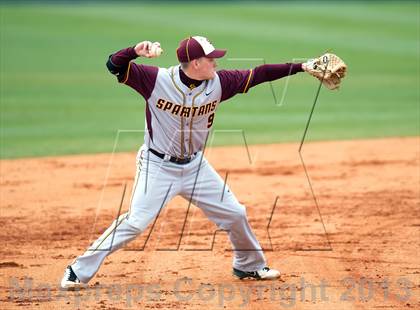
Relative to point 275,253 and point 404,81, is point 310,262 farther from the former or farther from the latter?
point 404,81

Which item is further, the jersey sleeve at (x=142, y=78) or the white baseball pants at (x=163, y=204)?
the white baseball pants at (x=163, y=204)

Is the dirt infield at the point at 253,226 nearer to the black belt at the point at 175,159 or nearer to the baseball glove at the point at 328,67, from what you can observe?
the black belt at the point at 175,159

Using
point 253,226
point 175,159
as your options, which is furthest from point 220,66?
point 175,159

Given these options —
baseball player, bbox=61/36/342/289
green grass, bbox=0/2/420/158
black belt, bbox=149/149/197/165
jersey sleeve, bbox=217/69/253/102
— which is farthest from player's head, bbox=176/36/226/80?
green grass, bbox=0/2/420/158

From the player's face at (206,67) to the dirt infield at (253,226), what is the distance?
1.62 metres

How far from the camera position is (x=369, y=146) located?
38.9 feet

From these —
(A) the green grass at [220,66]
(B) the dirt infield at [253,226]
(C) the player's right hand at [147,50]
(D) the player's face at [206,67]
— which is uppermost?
(C) the player's right hand at [147,50]

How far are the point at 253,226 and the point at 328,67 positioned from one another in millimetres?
2505

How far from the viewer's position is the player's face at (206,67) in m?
6.22

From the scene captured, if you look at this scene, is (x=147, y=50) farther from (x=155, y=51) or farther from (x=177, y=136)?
(x=177, y=136)

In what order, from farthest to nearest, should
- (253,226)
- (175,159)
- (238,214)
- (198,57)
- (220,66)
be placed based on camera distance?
(220,66) → (253,226) → (238,214) → (175,159) → (198,57)

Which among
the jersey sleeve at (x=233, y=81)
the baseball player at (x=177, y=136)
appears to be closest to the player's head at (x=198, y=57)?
the baseball player at (x=177, y=136)

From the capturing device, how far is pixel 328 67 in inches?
249

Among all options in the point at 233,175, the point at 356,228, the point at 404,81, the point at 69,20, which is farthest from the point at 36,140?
the point at 69,20
